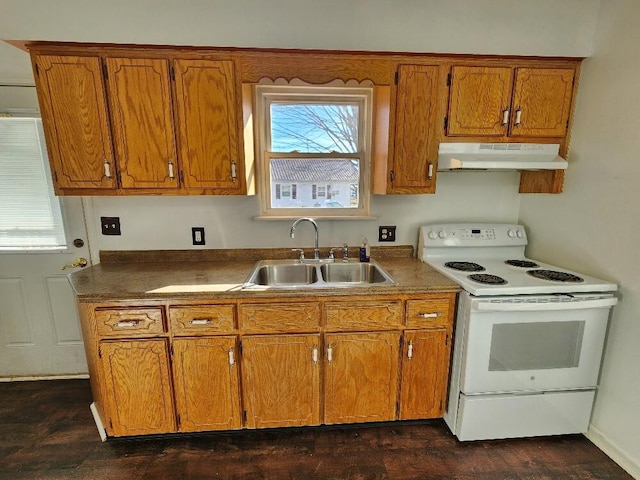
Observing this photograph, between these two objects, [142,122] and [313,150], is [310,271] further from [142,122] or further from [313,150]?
[142,122]

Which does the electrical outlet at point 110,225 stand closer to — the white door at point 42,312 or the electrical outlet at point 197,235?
the white door at point 42,312

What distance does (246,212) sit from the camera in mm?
2188

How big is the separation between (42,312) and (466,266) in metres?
3.00

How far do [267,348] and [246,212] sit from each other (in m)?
0.97

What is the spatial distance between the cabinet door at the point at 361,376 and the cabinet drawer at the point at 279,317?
0.15 m

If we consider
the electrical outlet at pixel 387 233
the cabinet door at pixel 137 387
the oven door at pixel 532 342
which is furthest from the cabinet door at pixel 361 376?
the cabinet door at pixel 137 387

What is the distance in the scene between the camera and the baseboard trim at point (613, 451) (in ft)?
5.13

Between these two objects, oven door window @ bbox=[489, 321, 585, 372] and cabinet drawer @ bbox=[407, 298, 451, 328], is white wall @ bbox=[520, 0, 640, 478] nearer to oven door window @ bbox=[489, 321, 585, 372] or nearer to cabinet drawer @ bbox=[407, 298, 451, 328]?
oven door window @ bbox=[489, 321, 585, 372]

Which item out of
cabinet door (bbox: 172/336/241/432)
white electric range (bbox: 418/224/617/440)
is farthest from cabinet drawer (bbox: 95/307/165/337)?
white electric range (bbox: 418/224/617/440)

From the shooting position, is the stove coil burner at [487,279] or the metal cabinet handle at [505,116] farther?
the metal cabinet handle at [505,116]

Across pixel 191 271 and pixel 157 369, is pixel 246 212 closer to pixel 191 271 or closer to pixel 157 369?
pixel 191 271

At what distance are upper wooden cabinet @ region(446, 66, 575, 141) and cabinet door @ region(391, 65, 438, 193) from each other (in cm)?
13

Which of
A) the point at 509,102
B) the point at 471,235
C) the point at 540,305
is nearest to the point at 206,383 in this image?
the point at 540,305

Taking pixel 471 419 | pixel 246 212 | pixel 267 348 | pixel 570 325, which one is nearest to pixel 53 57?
pixel 246 212
